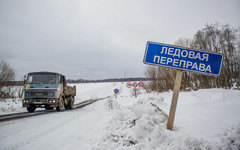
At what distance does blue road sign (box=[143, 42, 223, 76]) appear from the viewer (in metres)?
2.90

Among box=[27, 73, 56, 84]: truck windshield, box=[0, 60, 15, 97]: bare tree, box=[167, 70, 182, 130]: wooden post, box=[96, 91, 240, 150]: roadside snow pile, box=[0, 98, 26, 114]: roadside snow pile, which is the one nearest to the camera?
box=[96, 91, 240, 150]: roadside snow pile

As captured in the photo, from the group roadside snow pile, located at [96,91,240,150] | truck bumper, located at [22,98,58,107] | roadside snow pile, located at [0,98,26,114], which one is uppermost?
roadside snow pile, located at [96,91,240,150]

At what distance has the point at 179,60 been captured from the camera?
3.05 metres

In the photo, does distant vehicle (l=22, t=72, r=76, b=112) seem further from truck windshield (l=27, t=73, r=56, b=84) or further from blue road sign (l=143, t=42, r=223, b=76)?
blue road sign (l=143, t=42, r=223, b=76)

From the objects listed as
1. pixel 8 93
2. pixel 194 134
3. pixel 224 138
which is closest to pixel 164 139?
pixel 194 134

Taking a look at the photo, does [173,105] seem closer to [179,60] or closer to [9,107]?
[179,60]

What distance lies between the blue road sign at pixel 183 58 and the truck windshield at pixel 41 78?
8.04 metres

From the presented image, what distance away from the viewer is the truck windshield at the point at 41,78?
885 centimetres

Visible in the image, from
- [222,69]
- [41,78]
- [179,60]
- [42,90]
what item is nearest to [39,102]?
[42,90]

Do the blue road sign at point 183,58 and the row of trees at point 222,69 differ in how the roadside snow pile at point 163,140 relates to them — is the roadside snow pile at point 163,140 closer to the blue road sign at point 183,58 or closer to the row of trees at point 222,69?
the blue road sign at point 183,58

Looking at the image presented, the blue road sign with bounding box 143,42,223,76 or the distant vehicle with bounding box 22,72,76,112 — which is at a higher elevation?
the blue road sign with bounding box 143,42,223,76

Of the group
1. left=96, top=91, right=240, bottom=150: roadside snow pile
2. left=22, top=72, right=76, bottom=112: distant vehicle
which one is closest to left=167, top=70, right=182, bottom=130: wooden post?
left=96, top=91, right=240, bottom=150: roadside snow pile

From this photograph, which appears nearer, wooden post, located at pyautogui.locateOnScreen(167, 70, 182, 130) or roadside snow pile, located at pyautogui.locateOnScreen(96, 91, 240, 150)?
roadside snow pile, located at pyautogui.locateOnScreen(96, 91, 240, 150)

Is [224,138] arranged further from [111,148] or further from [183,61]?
[111,148]
